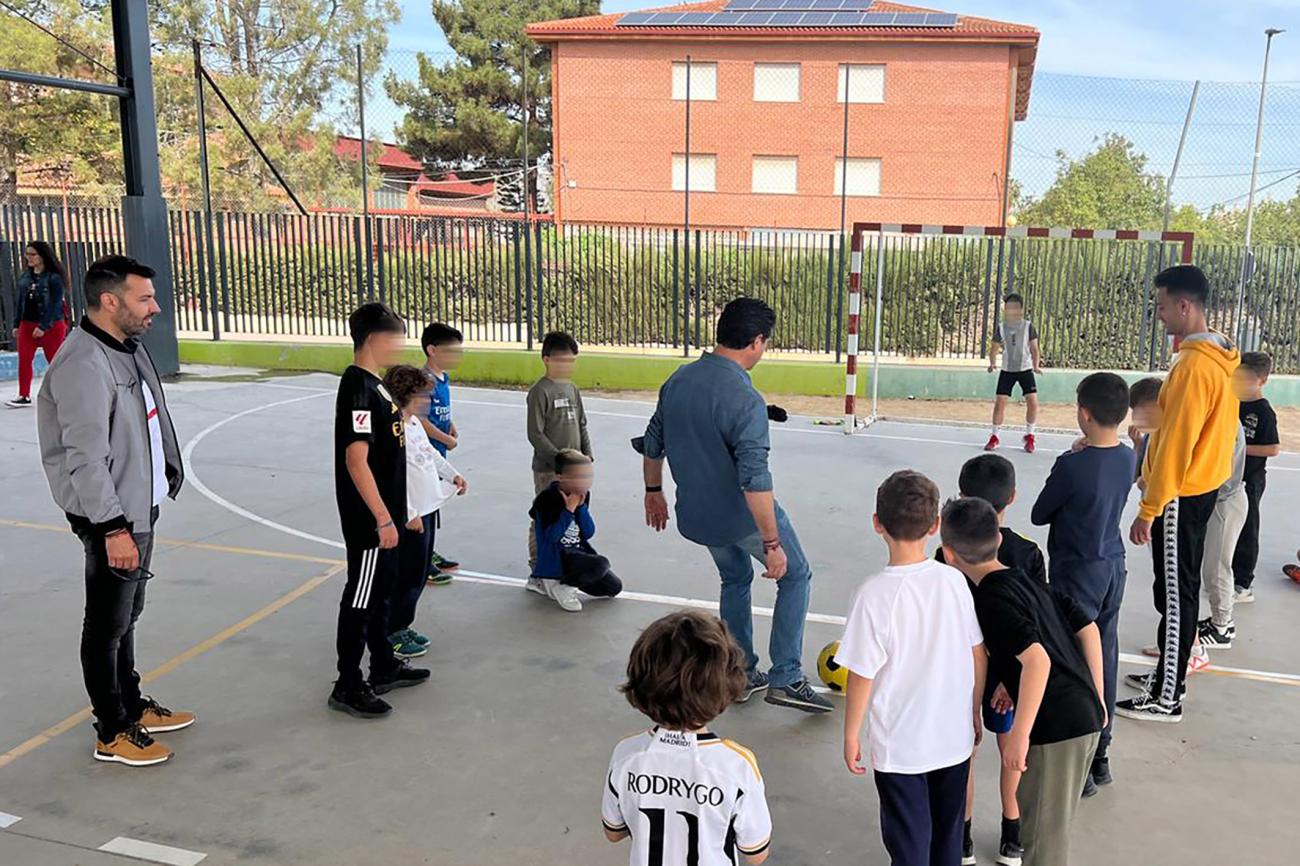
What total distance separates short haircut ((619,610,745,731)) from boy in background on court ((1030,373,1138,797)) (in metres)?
2.00

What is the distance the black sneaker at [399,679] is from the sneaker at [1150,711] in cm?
313

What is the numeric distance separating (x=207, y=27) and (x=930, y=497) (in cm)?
3506

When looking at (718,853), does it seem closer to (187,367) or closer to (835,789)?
(835,789)

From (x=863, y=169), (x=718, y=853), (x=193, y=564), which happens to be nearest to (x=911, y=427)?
(x=193, y=564)

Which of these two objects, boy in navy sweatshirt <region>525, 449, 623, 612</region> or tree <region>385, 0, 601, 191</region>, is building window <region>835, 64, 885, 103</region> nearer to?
tree <region>385, 0, 601, 191</region>

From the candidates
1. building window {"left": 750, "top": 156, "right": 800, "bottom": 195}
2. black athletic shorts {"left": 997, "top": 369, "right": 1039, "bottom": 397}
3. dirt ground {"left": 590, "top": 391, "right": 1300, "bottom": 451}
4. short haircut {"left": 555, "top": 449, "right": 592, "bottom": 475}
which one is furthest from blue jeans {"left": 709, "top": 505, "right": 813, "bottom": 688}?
building window {"left": 750, "top": 156, "right": 800, "bottom": 195}

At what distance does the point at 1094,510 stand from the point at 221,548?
17.8 feet

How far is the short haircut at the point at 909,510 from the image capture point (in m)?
2.94

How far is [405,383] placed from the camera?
5156 millimetres

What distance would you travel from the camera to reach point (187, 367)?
51.6 ft

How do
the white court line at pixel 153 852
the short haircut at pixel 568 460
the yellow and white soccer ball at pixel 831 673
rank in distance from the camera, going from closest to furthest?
the white court line at pixel 153 852 < the yellow and white soccer ball at pixel 831 673 < the short haircut at pixel 568 460

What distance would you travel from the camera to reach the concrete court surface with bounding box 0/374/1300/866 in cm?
364

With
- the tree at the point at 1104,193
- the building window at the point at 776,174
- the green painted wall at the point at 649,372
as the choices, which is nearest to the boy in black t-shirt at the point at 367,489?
the green painted wall at the point at 649,372

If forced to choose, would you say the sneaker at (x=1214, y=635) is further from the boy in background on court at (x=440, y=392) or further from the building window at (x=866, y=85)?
the building window at (x=866, y=85)
